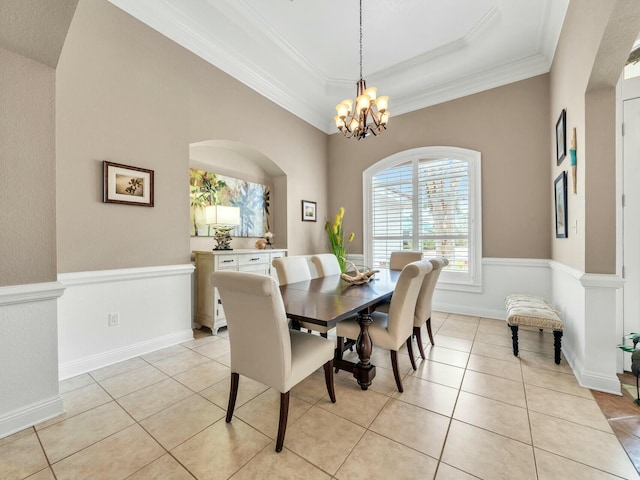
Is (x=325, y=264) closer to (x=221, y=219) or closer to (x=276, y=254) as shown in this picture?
(x=276, y=254)

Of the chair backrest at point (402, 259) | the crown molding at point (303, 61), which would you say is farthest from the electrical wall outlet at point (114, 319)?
the chair backrest at point (402, 259)

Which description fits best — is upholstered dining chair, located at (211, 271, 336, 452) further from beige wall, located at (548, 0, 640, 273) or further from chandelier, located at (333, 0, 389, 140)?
beige wall, located at (548, 0, 640, 273)

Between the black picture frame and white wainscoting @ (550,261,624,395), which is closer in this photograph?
white wainscoting @ (550,261,624,395)

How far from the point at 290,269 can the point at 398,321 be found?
1205mm

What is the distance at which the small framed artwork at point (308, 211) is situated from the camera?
488cm

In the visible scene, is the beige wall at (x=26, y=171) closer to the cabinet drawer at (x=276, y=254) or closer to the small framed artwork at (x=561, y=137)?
the cabinet drawer at (x=276, y=254)

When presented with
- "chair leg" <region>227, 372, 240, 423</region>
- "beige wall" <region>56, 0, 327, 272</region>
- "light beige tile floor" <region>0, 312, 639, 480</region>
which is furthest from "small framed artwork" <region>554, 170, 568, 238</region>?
"beige wall" <region>56, 0, 327, 272</region>

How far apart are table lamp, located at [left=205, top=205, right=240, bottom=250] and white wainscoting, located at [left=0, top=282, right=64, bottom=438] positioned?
5.62 feet

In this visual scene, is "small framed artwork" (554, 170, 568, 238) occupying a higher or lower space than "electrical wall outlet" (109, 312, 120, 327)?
higher

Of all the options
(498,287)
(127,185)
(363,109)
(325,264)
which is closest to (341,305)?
(325,264)

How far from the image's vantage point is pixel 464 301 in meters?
4.04

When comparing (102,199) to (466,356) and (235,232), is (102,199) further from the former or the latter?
(466,356)

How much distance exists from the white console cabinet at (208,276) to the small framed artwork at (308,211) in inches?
61.8

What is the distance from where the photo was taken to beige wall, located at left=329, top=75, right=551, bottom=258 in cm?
353
